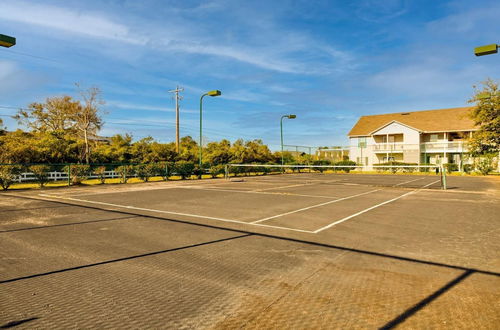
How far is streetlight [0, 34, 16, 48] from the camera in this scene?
9.51 m

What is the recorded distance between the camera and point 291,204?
39.5 feet

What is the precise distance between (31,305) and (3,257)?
8.37 feet

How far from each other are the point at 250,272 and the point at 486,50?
11.1m

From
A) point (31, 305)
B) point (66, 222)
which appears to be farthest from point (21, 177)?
point (31, 305)

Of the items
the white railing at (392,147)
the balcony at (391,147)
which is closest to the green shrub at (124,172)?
the white railing at (392,147)

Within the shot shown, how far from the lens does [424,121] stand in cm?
5169

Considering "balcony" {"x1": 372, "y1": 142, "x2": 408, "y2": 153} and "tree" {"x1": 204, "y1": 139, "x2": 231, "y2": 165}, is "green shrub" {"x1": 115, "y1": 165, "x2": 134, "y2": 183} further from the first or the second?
"balcony" {"x1": 372, "y1": 142, "x2": 408, "y2": 153}

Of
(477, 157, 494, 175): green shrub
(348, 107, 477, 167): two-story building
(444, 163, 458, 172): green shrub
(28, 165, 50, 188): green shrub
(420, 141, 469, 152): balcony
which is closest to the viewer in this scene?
(28, 165, 50, 188): green shrub

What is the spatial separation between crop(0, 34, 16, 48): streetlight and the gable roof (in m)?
50.7

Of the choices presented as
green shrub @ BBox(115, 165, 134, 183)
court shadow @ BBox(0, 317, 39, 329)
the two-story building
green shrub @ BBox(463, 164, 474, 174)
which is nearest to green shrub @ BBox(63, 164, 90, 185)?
green shrub @ BBox(115, 165, 134, 183)

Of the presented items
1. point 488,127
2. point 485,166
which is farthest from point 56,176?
point 485,166

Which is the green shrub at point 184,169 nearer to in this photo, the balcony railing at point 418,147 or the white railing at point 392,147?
the balcony railing at point 418,147

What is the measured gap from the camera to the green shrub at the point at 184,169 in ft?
91.9

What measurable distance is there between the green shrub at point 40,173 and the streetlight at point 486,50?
2354 cm
